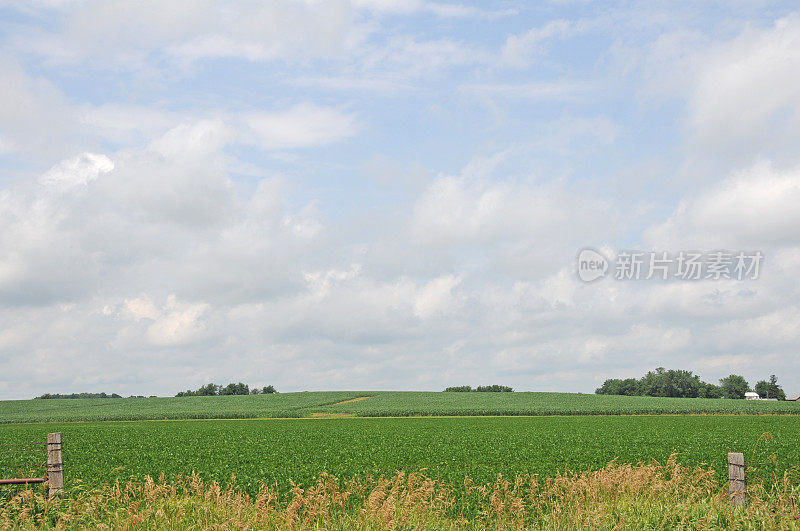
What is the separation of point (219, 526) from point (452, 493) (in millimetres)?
7781

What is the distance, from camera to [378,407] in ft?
276

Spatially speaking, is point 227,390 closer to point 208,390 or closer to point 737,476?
Result: point 208,390

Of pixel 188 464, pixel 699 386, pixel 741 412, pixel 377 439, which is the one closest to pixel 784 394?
pixel 699 386

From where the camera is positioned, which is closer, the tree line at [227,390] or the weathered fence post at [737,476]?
the weathered fence post at [737,476]

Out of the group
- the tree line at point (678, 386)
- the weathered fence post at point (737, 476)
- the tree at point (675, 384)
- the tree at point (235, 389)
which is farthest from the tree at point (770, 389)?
the weathered fence post at point (737, 476)

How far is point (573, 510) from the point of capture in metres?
12.8

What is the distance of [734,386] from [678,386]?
107 ft

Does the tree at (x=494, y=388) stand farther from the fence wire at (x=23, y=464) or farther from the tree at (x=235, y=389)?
the fence wire at (x=23, y=464)

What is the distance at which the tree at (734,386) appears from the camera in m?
168

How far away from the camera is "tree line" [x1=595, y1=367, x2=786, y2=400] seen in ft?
488

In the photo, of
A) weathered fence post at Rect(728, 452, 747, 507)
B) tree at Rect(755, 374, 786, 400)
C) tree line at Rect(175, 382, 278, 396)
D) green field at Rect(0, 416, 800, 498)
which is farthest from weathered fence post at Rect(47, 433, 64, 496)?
tree at Rect(755, 374, 786, 400)

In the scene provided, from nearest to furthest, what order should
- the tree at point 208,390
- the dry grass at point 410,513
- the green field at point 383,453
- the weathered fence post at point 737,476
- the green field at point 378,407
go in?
1. the dry grass at point 410,513
2. the weathered fence post at point 737,476
3. the green field at point 383,453
4. the green field at point 378,407
5. the tree at point 208,390

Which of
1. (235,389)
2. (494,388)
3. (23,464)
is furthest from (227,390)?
(23,464)

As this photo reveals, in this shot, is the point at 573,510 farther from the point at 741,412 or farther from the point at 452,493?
the point at 741,412
